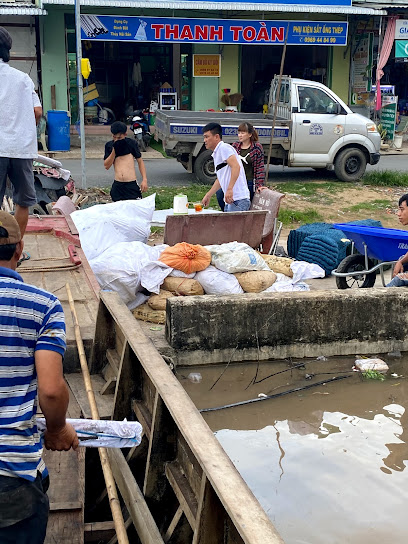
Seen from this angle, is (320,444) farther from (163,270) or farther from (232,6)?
(232,6)

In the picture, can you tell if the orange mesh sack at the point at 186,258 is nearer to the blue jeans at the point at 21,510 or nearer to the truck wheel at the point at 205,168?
the blue jeans at the point at 21,510

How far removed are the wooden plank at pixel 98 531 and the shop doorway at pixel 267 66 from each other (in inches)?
763

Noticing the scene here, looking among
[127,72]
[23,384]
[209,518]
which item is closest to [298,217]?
[209,518]

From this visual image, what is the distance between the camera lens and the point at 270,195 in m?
8.55

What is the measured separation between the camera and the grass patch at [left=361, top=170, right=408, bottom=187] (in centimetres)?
1466

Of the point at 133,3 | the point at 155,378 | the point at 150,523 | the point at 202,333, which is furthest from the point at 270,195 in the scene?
the point at 133,3

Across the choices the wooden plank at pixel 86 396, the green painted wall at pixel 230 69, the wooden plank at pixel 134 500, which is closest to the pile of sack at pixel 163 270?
the wooden plank at pixel 86 396

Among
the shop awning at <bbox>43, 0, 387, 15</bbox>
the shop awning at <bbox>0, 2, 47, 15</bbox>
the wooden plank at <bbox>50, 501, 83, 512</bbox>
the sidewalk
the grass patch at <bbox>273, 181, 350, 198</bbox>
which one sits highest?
the shop awning at <bbox>43, 0, 387, 15</bbox>

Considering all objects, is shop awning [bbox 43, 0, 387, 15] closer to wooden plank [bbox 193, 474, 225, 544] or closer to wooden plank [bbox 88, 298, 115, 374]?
wooden plank [bbox 88, 298, 115, 374]

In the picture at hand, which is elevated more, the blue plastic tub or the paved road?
the blue plastic tub

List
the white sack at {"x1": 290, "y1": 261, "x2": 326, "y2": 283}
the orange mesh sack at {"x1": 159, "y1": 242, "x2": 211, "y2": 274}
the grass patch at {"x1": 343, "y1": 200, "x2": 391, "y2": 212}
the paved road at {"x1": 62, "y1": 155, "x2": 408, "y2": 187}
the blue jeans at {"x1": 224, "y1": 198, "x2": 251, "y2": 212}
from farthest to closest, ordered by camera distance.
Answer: the paved road at {"x1": 62, "y1": 155, "x2": 408, "y2": 187}
the grass patch at {"x1": 343, "y1": 200, "x2": 391, "y2": 212}
the blue jeans at {"x1": 224, "y1": 198, "x2": 251, "y2": 212}
the white sack at {"x1": 290, "y1": 261, "x2": 326, "y2": 283}
the orange mesh sack at {"x1": 159, "y1": 242, "x2": 211, "y2": 274}

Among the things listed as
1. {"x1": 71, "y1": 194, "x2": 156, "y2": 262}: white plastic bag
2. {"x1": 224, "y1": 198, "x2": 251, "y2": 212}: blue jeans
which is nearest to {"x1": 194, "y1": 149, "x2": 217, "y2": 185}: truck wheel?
{"x1": 224, "y1": 198, "x2": 251, "y2": 212}: blue jeans

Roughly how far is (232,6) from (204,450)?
17.1 meters

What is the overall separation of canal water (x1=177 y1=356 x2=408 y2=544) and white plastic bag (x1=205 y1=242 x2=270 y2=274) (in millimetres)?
1212
